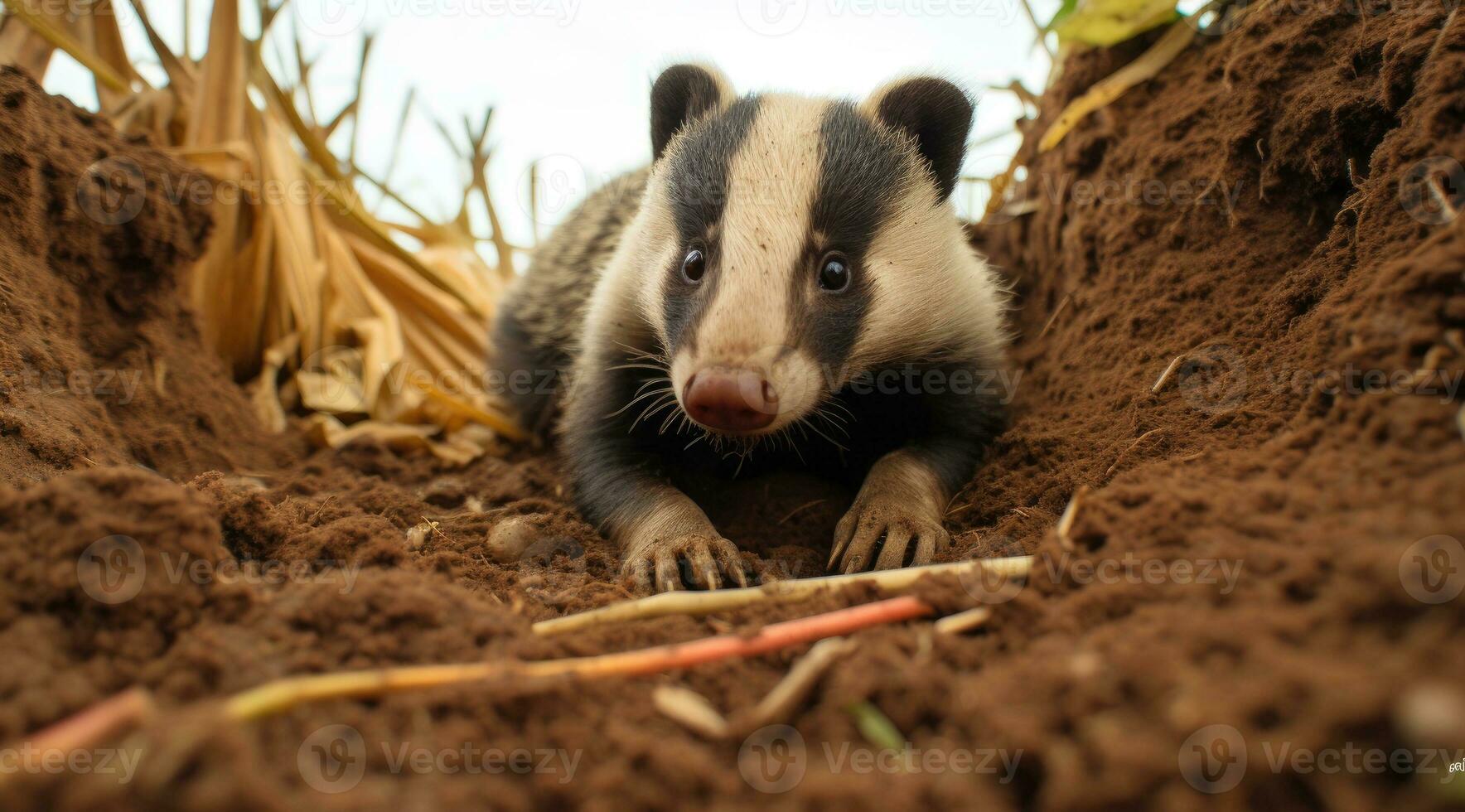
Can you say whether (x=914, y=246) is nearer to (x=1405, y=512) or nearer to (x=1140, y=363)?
(x=1140, y=363)

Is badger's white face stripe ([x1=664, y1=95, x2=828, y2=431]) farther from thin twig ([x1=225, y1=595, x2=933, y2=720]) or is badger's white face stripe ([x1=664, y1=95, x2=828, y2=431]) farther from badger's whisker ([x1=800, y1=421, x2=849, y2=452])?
thin twig ([x1=225, y1=595, x2=933, y2=720])

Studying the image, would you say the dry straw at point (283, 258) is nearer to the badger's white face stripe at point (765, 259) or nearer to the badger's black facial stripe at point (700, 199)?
the badger's black facial stripe at point (700, 199)

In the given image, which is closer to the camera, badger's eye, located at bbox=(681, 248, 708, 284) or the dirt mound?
the dirt mound

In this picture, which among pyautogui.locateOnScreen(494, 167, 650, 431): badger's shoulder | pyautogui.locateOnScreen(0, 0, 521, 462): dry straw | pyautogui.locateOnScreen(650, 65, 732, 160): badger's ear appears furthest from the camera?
pyautogui.locateOnScreen(494, 167, 650, 431): badger's shoulder

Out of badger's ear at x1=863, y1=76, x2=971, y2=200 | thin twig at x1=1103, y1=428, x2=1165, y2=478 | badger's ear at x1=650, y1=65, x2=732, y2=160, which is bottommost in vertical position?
thin twig at x1=1103, y1=428, x2=1165, y2=478

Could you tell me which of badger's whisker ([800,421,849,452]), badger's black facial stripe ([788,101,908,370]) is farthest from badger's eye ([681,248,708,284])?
badger's whisker ([800,421,849,452])

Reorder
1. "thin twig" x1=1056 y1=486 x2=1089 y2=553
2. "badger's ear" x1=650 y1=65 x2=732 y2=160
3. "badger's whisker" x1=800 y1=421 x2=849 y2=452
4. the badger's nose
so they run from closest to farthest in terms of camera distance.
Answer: "thin twig" x1=1056 y1=486 x2=1089 y2=553, the badger's nose, "badger's whisker" x1=800 y1=421 x2=849 y2=452, "badger's ear" x1=650 y1=65 x2=732 y2=160

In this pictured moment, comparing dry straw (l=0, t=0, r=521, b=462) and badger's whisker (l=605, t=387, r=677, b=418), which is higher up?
dry straw (l=0, t=0, r=521, b=462)
